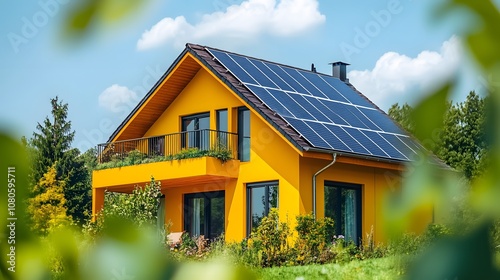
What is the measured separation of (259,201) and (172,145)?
2755mm

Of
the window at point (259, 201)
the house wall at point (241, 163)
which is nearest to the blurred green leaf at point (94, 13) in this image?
the house wall at point (241, 163)

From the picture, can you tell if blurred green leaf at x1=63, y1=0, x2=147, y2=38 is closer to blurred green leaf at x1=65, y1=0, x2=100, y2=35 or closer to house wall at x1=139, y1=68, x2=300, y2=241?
blurred green leaf at x1=65, y1=0, x2=100, y2=35

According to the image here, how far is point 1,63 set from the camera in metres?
0.49

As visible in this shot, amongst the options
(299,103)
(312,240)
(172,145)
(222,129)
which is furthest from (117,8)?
(172,145)

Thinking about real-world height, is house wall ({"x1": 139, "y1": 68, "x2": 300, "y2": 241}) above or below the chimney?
below

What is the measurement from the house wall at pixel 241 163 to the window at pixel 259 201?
11cm

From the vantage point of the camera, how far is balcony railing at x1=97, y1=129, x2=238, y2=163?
56.9 feet

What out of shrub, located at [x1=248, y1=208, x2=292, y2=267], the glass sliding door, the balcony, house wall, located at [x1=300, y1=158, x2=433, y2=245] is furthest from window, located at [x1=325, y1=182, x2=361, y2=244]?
the glass sliding door

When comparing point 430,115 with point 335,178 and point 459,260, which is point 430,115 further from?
point 335,178

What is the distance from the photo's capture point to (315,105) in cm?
1736

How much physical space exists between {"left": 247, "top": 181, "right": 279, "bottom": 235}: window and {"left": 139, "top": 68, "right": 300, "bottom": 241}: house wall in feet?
0.37

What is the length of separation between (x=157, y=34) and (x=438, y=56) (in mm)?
194

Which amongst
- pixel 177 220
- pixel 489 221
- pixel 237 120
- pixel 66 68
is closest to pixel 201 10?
pixel 66 68

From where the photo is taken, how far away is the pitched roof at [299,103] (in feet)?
52.4
